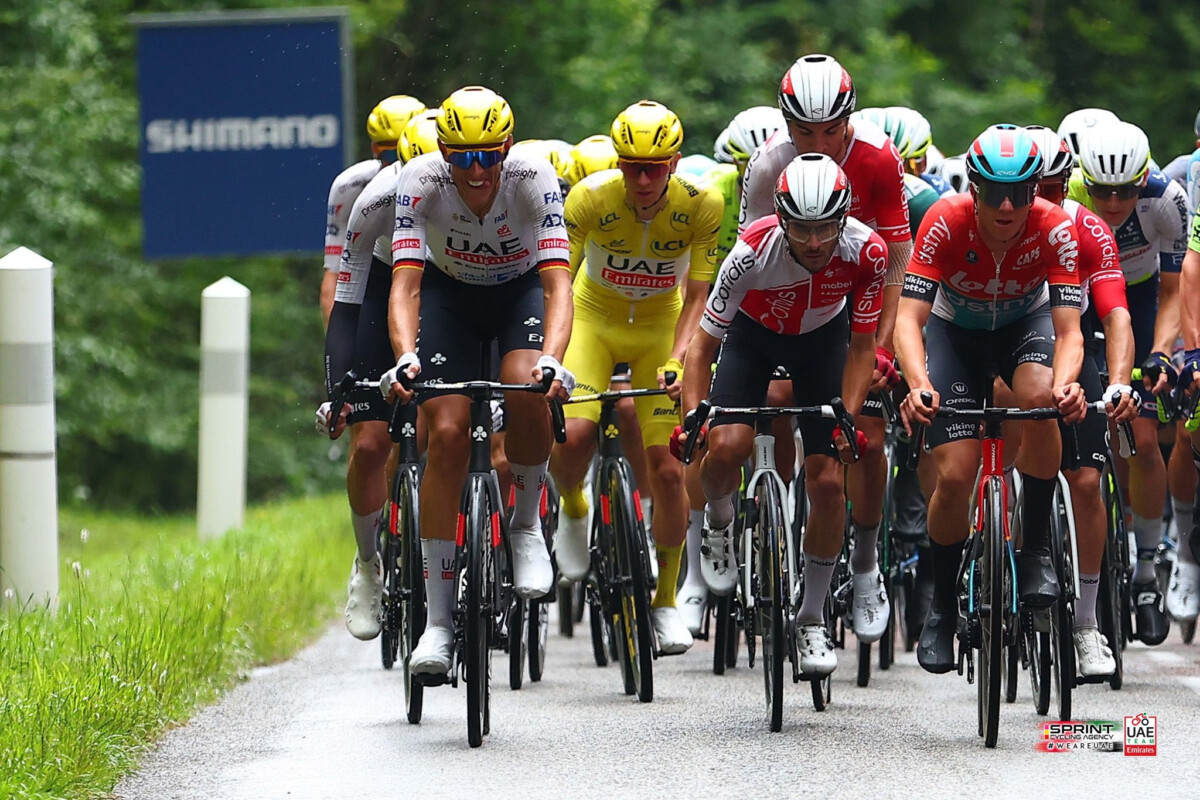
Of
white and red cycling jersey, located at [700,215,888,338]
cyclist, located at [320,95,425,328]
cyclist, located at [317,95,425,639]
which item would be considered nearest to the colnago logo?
cyclist, located at [320,95,425,328]

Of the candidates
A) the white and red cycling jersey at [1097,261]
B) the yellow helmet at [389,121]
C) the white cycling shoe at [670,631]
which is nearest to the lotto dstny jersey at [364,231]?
the yellow helmet at [389,121]

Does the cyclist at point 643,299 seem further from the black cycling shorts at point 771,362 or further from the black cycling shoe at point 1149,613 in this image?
the black cycling shoe at point 1149,613

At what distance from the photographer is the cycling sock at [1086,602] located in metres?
8.31

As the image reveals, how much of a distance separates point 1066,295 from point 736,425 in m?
1.44

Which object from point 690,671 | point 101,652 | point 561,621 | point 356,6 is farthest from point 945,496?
point 356,6

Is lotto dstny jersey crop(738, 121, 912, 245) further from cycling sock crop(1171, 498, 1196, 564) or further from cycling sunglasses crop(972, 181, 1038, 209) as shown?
cycling sock crop(1171, 498, 1196, 564)

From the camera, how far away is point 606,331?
400 inches

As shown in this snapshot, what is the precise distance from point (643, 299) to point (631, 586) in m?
1.77

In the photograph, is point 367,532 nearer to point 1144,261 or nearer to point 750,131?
point 750,131

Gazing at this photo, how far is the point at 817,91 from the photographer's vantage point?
8969 millimetres

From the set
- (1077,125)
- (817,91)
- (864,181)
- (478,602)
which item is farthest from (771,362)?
(1077,125)

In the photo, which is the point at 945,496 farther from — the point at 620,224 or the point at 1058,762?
the point at 620,224

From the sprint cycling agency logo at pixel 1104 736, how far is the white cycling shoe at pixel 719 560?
1836 millimetres

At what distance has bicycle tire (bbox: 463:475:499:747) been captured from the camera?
7570mm
